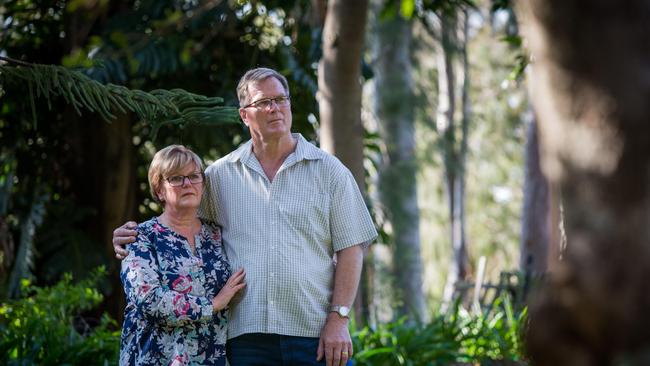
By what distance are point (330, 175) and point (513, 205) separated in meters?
27.7

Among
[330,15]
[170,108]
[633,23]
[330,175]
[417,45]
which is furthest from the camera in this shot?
[417,45]

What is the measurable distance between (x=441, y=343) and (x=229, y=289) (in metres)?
3.69

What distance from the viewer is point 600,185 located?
187cm

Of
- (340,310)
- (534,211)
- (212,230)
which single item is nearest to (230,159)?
(212,230)

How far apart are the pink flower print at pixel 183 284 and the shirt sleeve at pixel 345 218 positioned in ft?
2.04

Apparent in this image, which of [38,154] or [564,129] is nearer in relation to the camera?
[564,129]

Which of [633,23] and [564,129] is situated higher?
[633,23]

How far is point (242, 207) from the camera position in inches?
155

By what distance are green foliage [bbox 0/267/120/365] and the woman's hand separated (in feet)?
7.62

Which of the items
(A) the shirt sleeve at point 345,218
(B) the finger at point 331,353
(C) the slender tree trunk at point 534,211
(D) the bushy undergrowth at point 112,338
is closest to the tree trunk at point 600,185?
(B) the finger at point 331,353

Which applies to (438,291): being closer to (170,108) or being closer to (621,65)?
(170,108)

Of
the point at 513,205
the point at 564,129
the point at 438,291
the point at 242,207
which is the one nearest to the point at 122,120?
the point at 242,207

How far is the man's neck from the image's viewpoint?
398 centimetres

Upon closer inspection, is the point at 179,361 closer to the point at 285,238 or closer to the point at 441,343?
the point at 285,238
